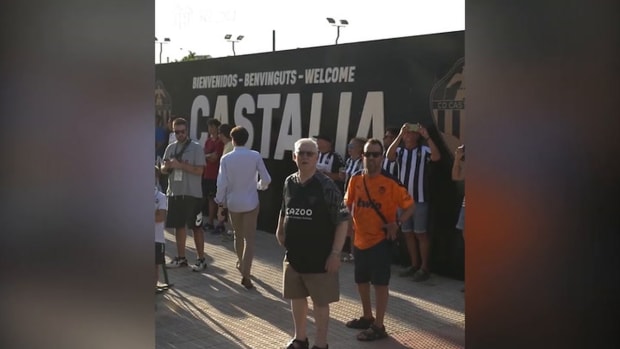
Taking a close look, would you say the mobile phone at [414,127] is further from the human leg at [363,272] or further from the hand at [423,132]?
the human leg at [363,272]

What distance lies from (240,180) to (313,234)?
2579 millimetres

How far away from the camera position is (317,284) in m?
5.20

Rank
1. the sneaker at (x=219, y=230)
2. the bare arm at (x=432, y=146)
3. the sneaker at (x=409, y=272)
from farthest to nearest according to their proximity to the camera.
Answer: the sneaker at (x=219, y=230), the sneaker at (x=409, y=272), the bare arm at (x=432, y=146)

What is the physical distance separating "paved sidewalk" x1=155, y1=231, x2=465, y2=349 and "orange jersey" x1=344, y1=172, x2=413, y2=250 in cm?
89

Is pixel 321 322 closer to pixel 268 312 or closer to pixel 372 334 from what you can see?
pixel 372 334

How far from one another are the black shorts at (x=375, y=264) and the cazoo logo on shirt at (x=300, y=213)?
0.95m

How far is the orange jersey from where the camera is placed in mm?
5855

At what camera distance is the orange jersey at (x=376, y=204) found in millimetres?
5855

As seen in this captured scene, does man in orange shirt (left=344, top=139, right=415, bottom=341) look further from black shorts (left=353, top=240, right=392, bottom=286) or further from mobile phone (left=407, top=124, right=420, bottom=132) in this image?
mobile phone (left=407, top=124, right=420, bottom=132)

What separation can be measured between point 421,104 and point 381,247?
10.6 feet

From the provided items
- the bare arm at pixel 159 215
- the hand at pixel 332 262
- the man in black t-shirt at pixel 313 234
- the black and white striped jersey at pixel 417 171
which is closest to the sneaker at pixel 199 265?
the bare arm at pixel 159 215
